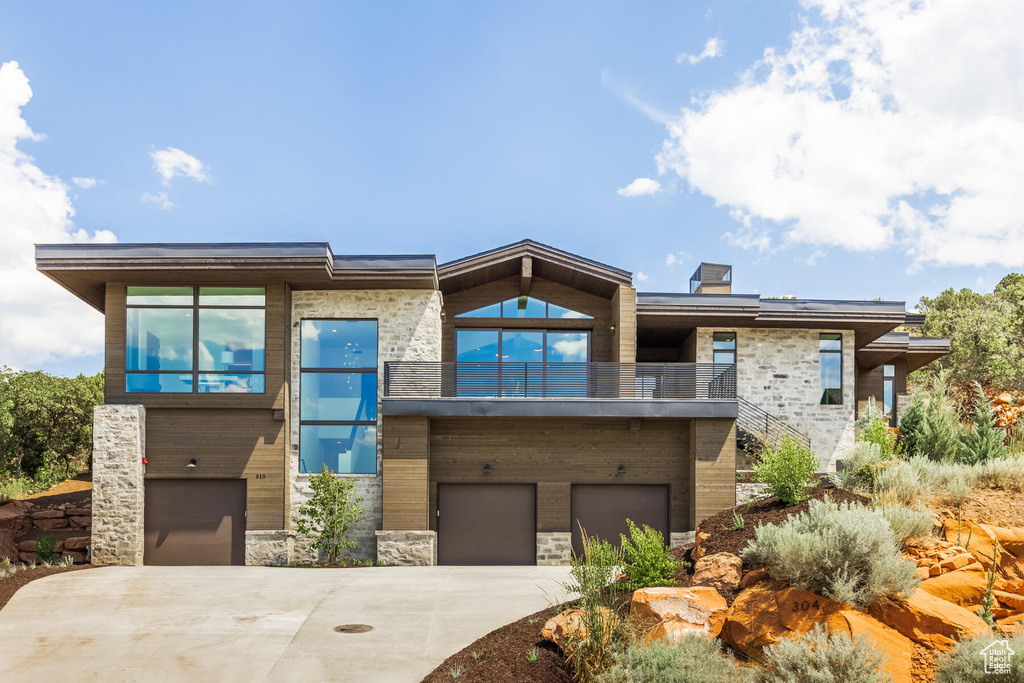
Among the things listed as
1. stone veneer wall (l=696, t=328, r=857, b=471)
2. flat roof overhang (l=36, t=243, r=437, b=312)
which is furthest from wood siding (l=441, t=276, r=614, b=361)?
flat roof overhang (l=36, t=243, r=437, b=312)

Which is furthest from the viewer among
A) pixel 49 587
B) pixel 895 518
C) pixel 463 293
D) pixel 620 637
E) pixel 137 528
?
pixel 463 293

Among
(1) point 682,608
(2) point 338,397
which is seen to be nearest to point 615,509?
(2) point 338,397

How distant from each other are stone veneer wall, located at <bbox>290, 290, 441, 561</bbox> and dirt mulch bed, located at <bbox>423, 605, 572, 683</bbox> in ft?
23.6

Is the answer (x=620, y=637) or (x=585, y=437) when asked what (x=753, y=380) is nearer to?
(x=585, y=437)

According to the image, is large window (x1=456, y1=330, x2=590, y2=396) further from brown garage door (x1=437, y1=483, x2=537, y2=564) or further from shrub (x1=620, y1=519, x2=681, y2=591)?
shrub (x1=620, y1=519, x2=681, y2=591)

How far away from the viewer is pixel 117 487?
14.4 meters

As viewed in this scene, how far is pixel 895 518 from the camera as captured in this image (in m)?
8.40

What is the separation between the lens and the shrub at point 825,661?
599cm

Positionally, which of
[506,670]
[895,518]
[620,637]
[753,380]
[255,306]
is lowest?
[506,670]

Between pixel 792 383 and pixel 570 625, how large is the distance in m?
13.4

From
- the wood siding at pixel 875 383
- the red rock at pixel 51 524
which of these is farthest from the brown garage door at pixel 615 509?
the red rock at pixel 51 524

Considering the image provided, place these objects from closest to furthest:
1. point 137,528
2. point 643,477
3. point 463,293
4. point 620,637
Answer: point 620,637 → point 137,528 → point 643,477 → point 463,293

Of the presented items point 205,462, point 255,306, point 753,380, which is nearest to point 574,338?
point 753,380

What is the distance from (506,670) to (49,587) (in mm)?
9107
